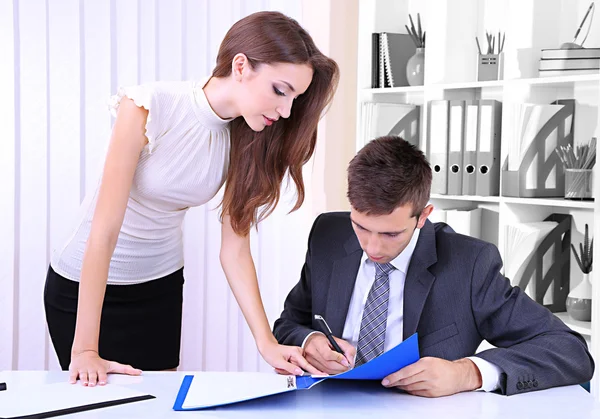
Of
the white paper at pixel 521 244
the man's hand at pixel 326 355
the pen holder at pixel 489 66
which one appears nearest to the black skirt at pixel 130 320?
the man's hand at pixel 326 355

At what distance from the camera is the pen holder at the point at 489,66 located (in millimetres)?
2865

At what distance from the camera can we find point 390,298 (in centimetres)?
174

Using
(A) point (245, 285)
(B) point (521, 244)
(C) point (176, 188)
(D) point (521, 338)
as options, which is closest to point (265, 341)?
(A) point (245, 285)

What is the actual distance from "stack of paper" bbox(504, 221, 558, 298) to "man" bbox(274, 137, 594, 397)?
3.27 feet

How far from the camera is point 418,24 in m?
3.29

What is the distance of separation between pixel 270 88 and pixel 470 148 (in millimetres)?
1428

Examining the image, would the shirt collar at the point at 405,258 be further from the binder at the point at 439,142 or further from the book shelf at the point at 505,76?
the binder at the point at 439,142

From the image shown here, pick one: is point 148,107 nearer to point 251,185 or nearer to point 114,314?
point 251,185

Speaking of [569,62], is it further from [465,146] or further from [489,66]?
[465,146]

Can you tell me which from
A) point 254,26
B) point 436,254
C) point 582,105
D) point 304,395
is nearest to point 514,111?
point 582,105

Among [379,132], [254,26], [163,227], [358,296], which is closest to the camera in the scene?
[254,26]

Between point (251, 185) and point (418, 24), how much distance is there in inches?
68.8

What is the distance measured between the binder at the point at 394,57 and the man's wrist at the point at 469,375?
2.03 m

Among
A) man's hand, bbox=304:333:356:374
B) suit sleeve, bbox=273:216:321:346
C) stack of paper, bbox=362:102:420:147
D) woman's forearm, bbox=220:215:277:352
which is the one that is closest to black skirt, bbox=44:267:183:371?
woman's forearm, bbox=220:215:277:352
